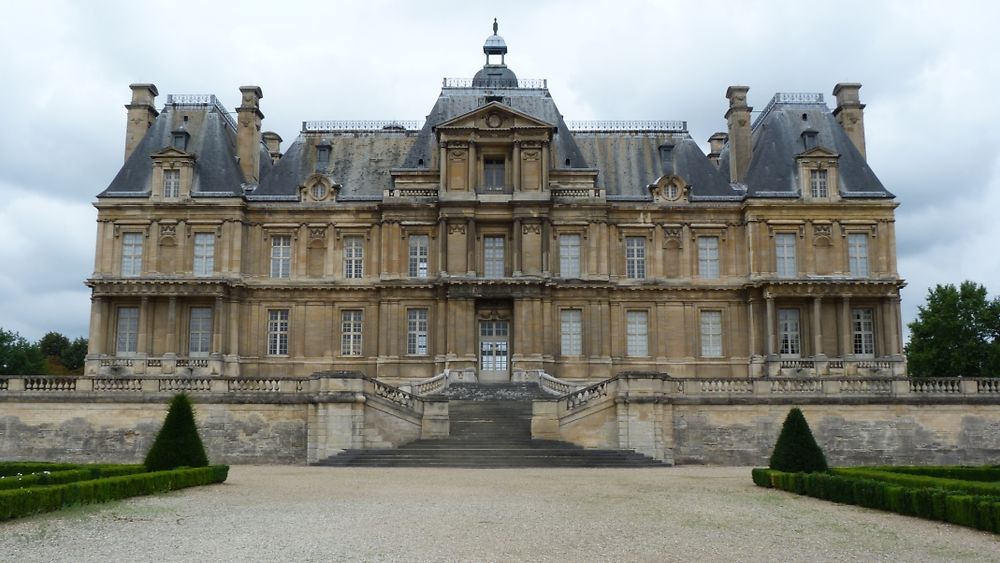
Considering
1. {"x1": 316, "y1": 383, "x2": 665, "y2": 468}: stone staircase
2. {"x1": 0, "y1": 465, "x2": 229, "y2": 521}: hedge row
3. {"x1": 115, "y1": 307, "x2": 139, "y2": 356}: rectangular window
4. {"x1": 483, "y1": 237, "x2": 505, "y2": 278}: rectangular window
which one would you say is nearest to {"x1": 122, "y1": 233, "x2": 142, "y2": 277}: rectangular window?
{"x1": 115, "y1": 307, "x2": 139, "y2": 356}: rectangular window

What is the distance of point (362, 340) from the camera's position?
1603 inches

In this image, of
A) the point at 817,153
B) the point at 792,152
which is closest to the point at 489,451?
the point at 817,153

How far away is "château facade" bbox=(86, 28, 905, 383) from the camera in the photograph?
39250 mm

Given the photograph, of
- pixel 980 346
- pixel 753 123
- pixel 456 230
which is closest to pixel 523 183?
pixel 456 230

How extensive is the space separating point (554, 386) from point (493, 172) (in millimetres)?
10357

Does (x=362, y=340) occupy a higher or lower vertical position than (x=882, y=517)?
higher

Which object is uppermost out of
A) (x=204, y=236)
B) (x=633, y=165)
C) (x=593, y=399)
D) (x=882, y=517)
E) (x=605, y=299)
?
(x=633, y=165)

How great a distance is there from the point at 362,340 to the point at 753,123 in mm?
20791

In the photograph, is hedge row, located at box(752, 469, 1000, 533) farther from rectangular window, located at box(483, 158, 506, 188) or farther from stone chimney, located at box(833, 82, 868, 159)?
stone chimney, located at box(833, 82, 868, 159)

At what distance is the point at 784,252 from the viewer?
132 feet

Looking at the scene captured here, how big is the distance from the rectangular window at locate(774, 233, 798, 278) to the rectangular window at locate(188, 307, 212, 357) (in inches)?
914

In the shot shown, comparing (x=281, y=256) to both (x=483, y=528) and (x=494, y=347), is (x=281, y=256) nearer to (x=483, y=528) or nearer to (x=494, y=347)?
(x=494, y=347)

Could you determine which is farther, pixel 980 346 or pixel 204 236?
pixel 980 346

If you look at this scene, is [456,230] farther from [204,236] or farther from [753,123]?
[753,123]
